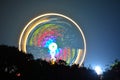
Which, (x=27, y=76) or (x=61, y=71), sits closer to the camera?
(x=27, y=76)

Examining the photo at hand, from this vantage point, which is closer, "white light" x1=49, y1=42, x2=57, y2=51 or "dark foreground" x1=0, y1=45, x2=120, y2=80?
"dark foreground" x1=0, y1=45, x2=120, y2=80

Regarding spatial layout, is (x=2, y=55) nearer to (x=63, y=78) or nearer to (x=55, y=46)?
(x=63, y=78)

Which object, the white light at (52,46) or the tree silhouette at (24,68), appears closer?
the tree silhouette at (24,68)

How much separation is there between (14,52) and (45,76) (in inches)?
236

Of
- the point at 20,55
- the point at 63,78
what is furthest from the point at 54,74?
the point at 20,55

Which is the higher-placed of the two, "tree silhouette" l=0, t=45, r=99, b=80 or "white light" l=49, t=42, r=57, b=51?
"white light" l=49, t=42, r=57, b=51

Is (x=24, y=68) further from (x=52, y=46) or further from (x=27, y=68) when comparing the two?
(x=52, y=46)

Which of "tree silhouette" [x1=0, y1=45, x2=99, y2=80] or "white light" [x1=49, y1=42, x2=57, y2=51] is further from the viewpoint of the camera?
"white light" [x1=49, y1=42, x2=57, y2=51]

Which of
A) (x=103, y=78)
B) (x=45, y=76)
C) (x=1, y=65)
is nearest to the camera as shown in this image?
(x=1, y=65)

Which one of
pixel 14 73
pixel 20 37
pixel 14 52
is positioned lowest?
pixel 14 73

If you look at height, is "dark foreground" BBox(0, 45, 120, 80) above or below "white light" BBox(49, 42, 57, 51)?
below

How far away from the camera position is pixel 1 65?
169 ft

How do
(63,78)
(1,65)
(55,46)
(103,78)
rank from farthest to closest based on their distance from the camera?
(103,78), (55,46), (63,78), (1,65)

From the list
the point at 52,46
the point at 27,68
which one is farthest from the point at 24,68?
the point at 52,46
